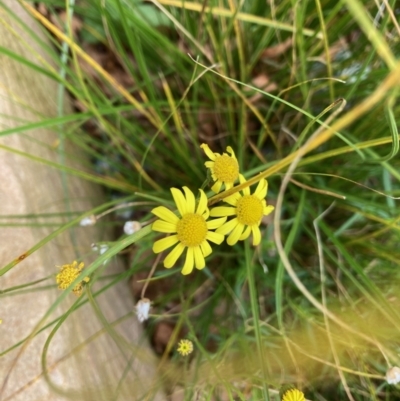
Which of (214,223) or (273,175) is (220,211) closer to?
(214,223)

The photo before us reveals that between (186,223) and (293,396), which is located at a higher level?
(186,223)

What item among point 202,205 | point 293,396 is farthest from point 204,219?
point 293,396

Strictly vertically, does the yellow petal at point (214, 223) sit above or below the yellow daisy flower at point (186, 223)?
below

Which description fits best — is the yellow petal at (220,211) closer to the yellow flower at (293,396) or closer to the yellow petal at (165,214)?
the yellow petal at (165,214)

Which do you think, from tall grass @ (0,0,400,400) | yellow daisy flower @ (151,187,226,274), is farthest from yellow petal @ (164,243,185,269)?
tall grass @ (0,0,400,400)

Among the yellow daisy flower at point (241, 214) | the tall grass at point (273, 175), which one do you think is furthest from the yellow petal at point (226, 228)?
the tall grass at point (273, 175)

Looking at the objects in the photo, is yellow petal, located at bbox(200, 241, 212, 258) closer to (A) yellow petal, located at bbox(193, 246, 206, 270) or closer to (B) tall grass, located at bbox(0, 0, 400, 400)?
(A) yellow petal, located at bbox(193, 246, 206, 270)

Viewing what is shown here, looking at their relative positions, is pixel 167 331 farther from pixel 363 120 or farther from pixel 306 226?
pixel 363 120

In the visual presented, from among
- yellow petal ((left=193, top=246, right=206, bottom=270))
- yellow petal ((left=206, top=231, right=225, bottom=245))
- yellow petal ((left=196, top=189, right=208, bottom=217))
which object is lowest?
yellow petal ((left=193, top=246, right=206, bottom=270))
